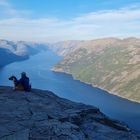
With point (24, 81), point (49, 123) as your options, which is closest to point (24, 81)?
point (24, 81)

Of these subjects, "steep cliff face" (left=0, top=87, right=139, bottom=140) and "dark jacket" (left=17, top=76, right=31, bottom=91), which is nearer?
"steep cliff face" (left=0, top=87, right=139, bottom=140)

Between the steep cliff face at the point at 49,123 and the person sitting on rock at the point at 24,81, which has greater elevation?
the person sitting on rock at the point at 24,81

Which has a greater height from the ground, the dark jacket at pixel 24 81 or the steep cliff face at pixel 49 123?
the dark jacket at pixel 24 81

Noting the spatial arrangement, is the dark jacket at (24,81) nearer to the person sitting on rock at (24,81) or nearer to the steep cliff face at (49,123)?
the person sitting on rock at (24,81)

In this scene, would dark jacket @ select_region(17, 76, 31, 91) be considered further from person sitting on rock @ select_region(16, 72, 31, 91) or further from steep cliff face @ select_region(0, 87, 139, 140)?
steep cliff face @ select_region(0, 87, 139, 140)

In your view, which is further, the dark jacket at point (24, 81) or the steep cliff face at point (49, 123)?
the dark jacket at point (24, 81)

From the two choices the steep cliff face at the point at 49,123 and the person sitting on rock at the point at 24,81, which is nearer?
the steep cliff face at the point at 49,123

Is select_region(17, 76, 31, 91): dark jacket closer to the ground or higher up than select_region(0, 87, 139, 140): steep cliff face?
higher up

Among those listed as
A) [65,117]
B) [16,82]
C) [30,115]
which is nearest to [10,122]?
[30,115]

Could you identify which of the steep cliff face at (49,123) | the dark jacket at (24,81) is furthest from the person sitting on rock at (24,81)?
the steep cliff face at (49,123)

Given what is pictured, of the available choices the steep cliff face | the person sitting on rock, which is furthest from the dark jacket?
the steep cliff face
